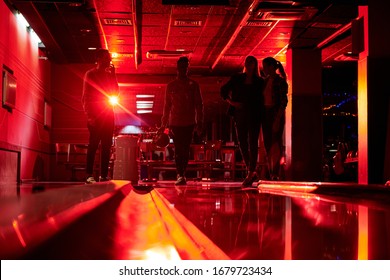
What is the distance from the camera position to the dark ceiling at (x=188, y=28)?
844 centimetres

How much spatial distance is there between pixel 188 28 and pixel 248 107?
15.8 feet

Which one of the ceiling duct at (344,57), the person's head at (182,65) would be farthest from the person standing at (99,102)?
the ceiling duct at (344,57)

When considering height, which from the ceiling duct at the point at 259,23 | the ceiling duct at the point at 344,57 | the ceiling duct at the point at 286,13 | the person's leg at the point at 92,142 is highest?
the ceiling duct at the point at 344,57

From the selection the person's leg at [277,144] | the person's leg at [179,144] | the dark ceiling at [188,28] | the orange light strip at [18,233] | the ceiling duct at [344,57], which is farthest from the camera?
the ceiling duct at [344,57]

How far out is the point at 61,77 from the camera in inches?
520

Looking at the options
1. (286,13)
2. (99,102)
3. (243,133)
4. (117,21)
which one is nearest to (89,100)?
(99,102)

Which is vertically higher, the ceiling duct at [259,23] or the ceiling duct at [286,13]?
the ceiling duct at [259,23]

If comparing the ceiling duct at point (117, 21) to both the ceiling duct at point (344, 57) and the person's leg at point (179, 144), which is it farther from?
the ceiling duct at point (344, 57)

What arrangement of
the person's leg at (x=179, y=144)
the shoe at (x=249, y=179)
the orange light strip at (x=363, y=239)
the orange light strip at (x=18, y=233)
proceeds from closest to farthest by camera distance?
1. the orange light strip at (x=18, y=233)
2. the orange light strip at (x=363, y=239)
3. the shoe at (x=249, y=179)
4. the person's leg at (x=179, y=144)

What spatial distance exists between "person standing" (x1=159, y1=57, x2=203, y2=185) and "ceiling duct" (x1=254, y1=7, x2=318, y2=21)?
3.24m

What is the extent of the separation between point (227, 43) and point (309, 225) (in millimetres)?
9932

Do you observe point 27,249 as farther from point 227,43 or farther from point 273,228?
point 227,43

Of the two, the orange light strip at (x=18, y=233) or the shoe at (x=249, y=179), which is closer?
the orange light strip at (x=18, y=233)

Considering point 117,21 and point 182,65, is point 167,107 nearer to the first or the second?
point 182,65
